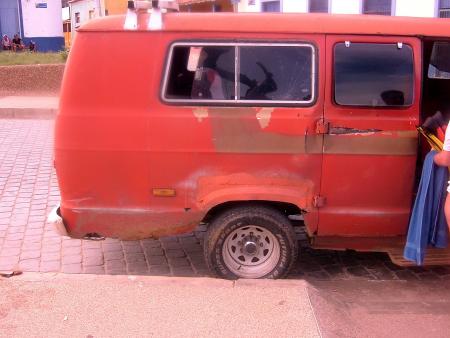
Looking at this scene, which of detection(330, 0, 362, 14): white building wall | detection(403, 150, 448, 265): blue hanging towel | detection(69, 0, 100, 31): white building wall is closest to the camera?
detection(403, 150, 448, 265): blue hanging towel

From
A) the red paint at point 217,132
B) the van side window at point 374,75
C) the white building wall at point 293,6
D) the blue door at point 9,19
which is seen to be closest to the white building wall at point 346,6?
the white building wall at point 293,6

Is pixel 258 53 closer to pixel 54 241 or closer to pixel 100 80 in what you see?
pixel 100 80

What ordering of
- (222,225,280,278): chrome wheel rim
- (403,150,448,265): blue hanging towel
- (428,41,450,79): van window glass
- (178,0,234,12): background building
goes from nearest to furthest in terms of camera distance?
1. (403,150,448,265): blue hanging towel
2. (222,225,280,278): chrome wheel rim
3. (428,41,450,79): van window glass
4. (178,0,234,12): background building

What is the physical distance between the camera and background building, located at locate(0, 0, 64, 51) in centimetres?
2953

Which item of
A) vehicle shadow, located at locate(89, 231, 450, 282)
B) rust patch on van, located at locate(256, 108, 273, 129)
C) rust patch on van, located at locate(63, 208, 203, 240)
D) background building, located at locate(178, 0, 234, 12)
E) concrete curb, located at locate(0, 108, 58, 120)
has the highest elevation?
background building, located at locate(178, 0, 234, 12)

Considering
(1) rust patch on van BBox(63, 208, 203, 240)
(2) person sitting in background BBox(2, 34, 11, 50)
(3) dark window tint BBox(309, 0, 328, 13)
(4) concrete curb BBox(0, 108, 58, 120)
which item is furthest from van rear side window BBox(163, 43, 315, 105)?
(2) person sitting in background BBox(2, 34, 11, 50)

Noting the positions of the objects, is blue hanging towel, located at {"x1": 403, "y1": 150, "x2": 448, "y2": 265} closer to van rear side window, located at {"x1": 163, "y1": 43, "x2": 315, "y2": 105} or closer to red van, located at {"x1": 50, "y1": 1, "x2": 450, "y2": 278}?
red van, located at {"x1": 50, "y1": 1, "x2": 450, "y2": 278}

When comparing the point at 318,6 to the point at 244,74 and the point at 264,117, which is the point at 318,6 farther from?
the point at 264,117

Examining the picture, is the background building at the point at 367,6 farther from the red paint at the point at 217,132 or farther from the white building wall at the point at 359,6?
the red paint at the point at 217,132

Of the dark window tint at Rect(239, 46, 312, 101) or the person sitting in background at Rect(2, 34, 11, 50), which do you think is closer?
the dark window tint at Rect(239, 46, 312, 101)

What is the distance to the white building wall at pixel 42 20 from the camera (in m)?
29.6

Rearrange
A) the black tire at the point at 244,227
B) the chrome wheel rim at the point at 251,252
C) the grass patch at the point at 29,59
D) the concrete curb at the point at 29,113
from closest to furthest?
the black tire at the point at 244,227, the chrome wheel rim at the point at 251,252, the concrete curb at the point at 29,113, the grass patch at the point at 29,59

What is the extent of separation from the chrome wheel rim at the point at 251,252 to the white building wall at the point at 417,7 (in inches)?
332

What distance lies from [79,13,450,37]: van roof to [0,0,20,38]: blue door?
90.8 ft
